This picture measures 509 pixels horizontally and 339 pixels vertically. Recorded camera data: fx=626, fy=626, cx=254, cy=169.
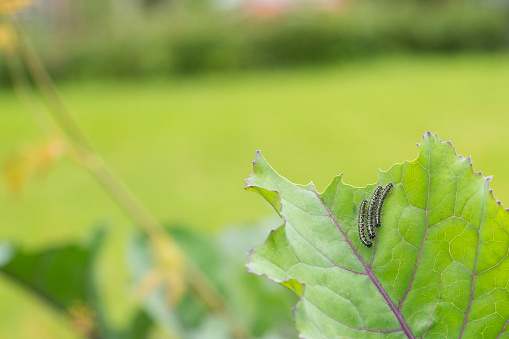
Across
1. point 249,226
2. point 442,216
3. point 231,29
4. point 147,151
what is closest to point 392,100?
point 147,151

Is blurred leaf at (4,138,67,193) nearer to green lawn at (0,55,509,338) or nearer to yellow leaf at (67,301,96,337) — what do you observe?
yellow leaf at (67,301,96,337)

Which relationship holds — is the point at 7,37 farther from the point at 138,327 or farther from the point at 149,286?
the point at 138,327

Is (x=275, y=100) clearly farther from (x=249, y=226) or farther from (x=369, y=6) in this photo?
(x=249, y=226)

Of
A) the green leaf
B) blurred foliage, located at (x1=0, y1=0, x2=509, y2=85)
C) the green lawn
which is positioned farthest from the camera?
blurred foliage, located at (x1=0, y1=0, x2=509, y2=85)

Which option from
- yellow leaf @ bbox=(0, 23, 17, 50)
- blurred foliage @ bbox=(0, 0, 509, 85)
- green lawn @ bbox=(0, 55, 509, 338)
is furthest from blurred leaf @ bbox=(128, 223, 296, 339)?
blurred foliage @ bbox=(0, 0, 509, 85)

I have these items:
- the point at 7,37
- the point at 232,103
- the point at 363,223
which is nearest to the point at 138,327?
the point at 7,37
